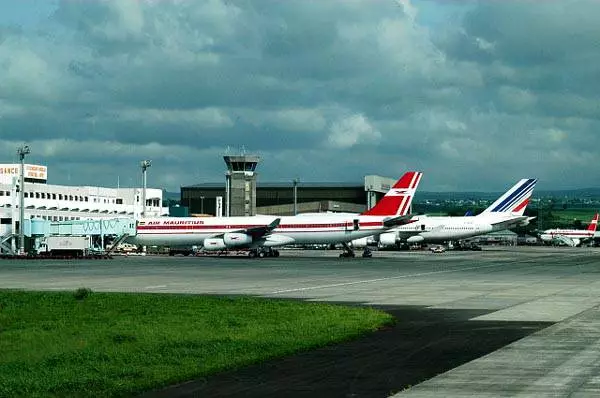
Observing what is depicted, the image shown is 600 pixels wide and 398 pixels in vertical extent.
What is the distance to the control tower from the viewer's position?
17688 centimetres

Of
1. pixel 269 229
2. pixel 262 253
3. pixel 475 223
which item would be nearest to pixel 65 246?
pixel 262 253

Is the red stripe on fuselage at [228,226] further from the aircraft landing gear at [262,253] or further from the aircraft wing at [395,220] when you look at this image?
the aircraft landing gear at [262,253]

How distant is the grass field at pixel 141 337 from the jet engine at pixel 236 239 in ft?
232

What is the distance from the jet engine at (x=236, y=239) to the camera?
110688 millimetres

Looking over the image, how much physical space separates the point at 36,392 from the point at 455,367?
856 centimetres

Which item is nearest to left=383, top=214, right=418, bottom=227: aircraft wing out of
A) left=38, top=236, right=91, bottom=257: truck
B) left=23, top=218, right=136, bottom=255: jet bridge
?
left=23, top=218, right=136, bottom=255: jet bridge

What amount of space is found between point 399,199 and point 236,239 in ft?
62.9

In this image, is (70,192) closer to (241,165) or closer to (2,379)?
(241,165)

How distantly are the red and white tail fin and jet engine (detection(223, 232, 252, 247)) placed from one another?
1393 centimetres

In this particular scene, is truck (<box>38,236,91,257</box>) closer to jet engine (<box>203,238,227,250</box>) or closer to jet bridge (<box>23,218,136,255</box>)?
jet bridge (<box>23,218,136,255</box>)

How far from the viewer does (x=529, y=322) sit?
102ft

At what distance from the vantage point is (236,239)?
363 ft

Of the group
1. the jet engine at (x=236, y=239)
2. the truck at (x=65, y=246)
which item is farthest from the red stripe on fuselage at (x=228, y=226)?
the truck at (x=65, y=246)

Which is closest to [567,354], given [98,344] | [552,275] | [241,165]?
[98,344]
